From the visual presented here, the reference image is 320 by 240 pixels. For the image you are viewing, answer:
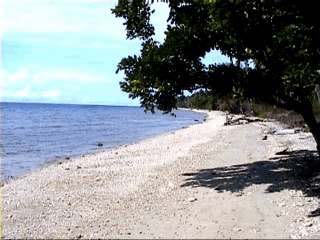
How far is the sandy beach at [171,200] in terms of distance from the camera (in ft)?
39.1

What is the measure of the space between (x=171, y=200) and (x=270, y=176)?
14.8ft

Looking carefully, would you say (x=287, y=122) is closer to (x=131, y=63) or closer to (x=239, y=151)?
(x=239, y=151)

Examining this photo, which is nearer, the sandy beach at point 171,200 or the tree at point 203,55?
the sandy beach at point 171,200

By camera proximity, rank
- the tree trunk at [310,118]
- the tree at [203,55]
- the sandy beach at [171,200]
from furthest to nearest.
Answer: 1. the tree trunk at [310,118]
2. the tree at [203,55]
3. the sandy beach at [171,200]

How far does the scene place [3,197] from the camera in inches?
753

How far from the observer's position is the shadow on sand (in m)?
16.2

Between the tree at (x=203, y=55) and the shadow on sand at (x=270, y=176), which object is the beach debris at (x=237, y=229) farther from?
the tree at (x=203, y=55)

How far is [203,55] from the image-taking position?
1742 cm

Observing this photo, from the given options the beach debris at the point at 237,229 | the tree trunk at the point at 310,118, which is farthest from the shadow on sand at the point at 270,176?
the beach debris at the point at 237,229

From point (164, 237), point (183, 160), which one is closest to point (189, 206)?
point (164, 237)

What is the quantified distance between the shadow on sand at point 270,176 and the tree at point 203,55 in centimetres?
170

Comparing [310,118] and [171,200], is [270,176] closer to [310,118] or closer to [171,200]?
[310,118]

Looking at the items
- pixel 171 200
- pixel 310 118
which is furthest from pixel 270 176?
pixel 171 200

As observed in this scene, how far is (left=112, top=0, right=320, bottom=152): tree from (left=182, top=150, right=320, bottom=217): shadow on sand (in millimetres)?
1702
